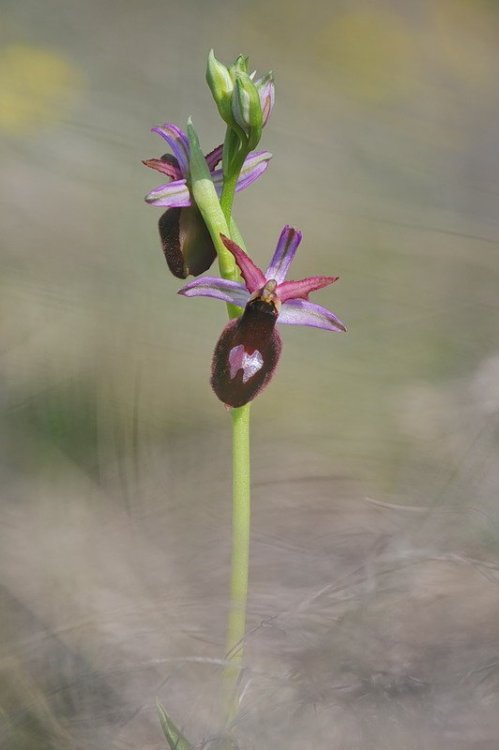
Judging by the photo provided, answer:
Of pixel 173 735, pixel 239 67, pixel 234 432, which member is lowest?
pixel 173 735

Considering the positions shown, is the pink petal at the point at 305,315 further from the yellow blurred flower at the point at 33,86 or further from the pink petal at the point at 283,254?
the yellow blurred flower at the point at 33,86

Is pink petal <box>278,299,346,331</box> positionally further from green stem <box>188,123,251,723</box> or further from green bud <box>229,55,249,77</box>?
green bud <box>229,55,249,77</box>

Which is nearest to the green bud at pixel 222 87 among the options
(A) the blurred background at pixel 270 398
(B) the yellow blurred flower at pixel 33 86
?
(A) the blurred background at pixel 270 398

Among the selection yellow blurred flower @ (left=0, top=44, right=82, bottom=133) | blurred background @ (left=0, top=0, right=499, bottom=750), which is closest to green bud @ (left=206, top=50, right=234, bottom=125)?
blurred background @ (left=0, top=0, right=499, bottom=750)

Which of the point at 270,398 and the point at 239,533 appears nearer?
the point at 239,533

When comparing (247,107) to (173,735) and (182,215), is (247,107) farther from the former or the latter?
(173,735)

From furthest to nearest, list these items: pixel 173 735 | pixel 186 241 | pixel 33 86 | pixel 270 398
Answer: pixel 33 86
pixel 270 398
pixel 186 241
pixel 173 735

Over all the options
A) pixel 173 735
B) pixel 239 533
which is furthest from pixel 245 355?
pixel 173 735
